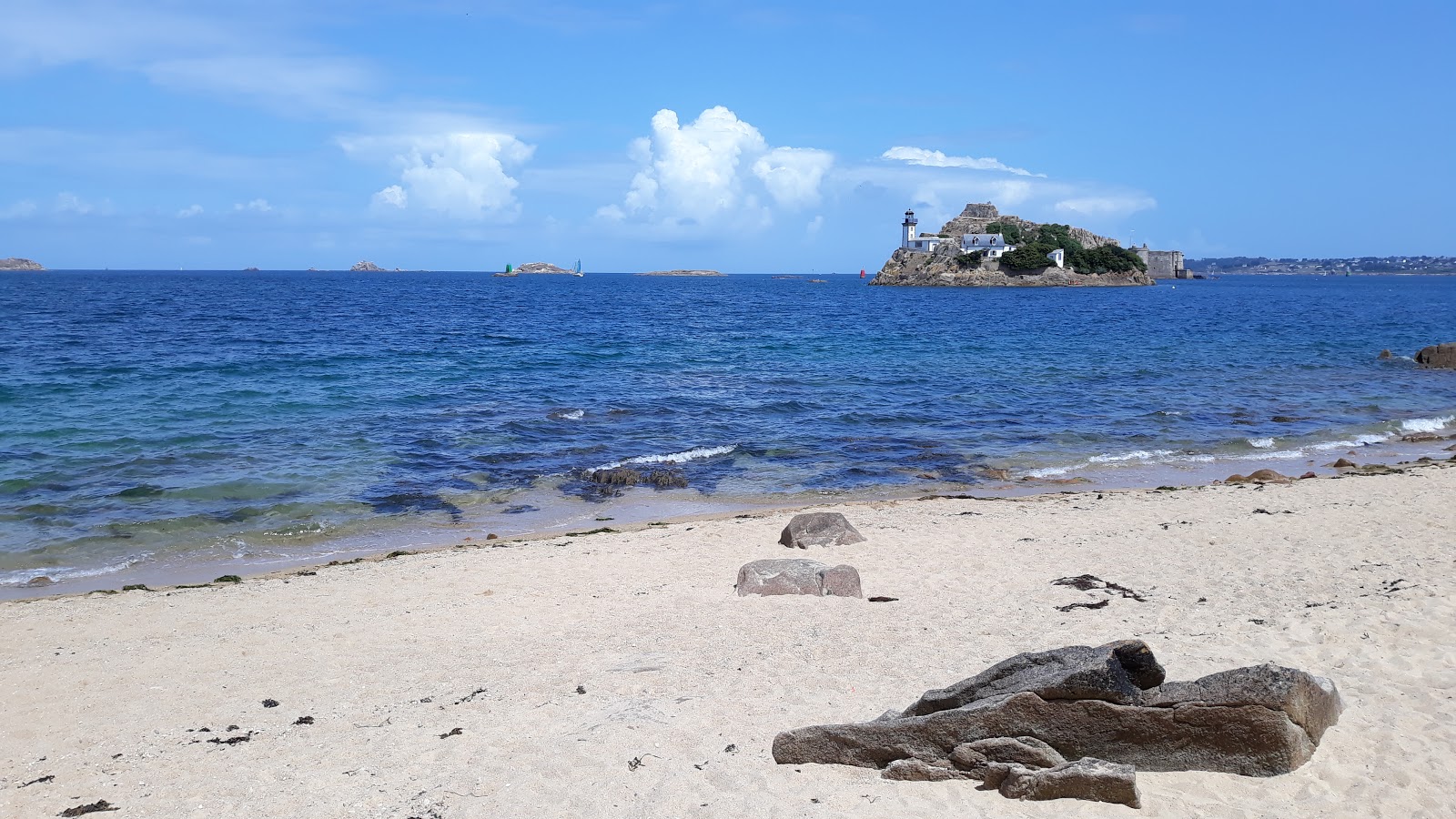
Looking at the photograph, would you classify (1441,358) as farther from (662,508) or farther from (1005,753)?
(1005,753)

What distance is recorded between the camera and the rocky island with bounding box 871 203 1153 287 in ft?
447

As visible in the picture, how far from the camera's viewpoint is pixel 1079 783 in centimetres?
547

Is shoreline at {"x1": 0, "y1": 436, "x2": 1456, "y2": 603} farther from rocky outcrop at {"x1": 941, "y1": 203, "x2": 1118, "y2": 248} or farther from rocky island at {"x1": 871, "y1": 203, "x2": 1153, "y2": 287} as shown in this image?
rocky outcrop at {"x1": 941, "y1": 203, "x2": 1118, "y2": 248}

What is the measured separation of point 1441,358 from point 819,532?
36.8 m

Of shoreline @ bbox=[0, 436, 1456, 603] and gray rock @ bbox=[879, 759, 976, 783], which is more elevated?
gray rock @ bbox=[879, 759, 976, 783]

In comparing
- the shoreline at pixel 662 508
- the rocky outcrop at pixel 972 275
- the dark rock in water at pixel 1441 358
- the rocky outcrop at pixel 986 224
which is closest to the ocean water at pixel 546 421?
the shoreline at pixel 662 508

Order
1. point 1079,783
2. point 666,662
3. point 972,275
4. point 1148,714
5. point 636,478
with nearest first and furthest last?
point 1079,783 → point 1148,714 → point 666,662 → point 636,478 → point 972,275

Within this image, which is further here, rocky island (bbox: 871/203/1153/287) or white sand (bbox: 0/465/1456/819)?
rocky island (bbox: 871/203/1153/287)

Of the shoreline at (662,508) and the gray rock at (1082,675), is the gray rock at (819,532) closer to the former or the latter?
the shoreline at (662,508)

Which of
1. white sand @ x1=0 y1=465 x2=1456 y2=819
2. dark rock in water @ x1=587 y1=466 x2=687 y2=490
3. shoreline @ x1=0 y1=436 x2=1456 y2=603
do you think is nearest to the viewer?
white sand @ x1=0 y1=465 x2=1456 y2=819

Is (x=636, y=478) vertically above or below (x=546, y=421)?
below

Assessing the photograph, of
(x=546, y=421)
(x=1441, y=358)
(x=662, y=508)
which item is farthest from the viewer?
(x=1441, y=358)

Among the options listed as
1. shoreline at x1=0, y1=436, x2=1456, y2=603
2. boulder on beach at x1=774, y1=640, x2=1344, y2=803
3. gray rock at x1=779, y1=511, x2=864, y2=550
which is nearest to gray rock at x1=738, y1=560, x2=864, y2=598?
gray rock at x1=779, y1=511, x2=864, y2=550

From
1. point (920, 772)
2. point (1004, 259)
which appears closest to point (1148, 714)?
point (920, 772)
